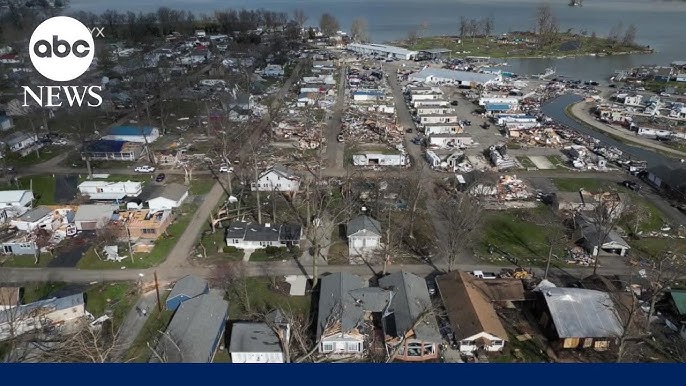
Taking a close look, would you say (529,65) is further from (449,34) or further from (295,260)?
(295,260)

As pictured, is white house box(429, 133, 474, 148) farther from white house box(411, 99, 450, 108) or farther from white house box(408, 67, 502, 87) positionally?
white house box(408, 67, 502, 87)

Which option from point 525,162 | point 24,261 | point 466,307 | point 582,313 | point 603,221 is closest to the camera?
point 582,313

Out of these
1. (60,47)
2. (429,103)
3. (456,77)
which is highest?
(60,47)

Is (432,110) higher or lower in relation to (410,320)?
higher

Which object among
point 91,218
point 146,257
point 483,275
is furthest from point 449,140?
point 91,218

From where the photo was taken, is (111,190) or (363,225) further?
(111,190)

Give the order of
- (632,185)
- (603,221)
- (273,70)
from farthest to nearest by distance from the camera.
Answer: (273,70), (632,185), (603,221)

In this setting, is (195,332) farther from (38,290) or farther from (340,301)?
(38,290)

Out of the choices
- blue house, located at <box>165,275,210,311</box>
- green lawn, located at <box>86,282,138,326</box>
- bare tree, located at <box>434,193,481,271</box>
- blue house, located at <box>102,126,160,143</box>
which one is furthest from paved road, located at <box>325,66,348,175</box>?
green lawn, located at <box>86,282,138,326</box>
